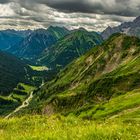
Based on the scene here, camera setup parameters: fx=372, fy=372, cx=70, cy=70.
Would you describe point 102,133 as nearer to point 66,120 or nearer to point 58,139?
point 58,139

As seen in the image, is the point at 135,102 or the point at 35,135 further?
Answer: the point at 135,102

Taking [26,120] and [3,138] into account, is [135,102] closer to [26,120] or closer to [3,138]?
[26,120]

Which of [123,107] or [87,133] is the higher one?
[87,133]

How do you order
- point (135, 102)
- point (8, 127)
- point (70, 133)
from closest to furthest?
point (70, 133)
point (8, 127)
point (135, 102)

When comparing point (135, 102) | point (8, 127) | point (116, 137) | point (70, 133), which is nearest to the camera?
point (116, 137)

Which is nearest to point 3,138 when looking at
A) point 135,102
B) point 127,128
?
point 127,128

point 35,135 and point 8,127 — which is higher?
point 35,135

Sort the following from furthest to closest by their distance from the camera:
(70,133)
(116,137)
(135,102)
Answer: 1. (135,102)
2. (70,133)
3. (116,137)

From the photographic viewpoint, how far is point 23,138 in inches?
774

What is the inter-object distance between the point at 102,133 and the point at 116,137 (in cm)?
93

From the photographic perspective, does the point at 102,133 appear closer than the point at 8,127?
Yes

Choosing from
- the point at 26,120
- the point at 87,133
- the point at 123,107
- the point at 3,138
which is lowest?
the point at 123,107

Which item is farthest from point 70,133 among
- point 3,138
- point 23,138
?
point 3,138

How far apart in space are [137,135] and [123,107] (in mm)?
182265
